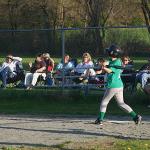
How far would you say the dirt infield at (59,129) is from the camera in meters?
11.4

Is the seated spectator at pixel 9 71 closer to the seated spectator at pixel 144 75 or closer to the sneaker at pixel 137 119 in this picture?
the seated spectator at pixel 144 75

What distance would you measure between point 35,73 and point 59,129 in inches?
290

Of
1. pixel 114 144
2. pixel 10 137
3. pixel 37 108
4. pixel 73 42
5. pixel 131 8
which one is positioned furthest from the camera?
pixel 131 8

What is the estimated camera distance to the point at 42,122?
1386cm

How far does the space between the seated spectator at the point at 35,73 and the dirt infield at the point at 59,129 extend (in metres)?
4.81

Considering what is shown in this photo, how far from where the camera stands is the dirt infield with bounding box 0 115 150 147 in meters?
11.4

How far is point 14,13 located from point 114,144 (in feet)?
180

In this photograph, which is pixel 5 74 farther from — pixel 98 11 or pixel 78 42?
pixel 98 11

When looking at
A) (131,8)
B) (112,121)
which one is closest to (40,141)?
(112,121)

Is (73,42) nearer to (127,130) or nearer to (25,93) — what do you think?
(25,93)

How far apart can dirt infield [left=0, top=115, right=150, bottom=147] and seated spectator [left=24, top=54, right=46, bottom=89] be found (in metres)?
4.81

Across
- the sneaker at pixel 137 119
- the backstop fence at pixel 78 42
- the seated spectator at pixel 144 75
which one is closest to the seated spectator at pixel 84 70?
the seated spectator at pixel 144 75

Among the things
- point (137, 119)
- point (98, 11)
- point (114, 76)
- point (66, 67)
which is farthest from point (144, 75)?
point (98, 11)

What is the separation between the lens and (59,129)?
12.8 meters
